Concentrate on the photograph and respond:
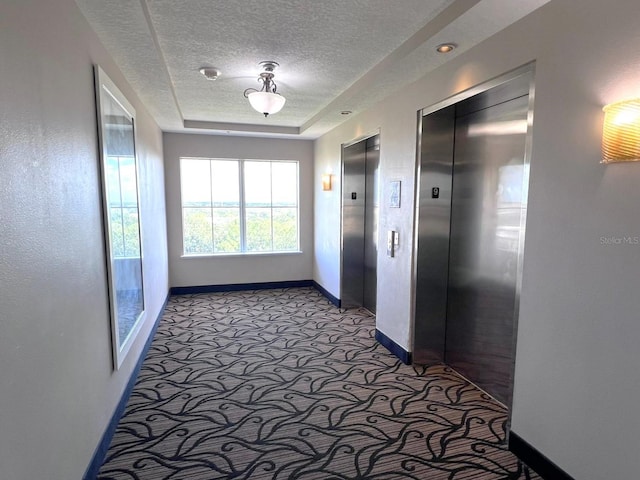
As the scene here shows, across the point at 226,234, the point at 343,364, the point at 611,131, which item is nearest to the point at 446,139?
the point at 611,131

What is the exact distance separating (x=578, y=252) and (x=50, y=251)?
102 inches

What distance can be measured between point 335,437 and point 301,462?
33cm

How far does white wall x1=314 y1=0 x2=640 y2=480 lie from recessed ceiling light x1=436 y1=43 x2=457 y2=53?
213mm

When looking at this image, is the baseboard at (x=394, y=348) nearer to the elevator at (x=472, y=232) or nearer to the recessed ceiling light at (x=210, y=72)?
the elevator at (x=472, y=232)

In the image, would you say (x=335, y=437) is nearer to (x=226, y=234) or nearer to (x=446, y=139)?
(x=446, y=139)

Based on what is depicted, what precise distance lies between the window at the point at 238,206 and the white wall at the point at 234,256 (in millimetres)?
123

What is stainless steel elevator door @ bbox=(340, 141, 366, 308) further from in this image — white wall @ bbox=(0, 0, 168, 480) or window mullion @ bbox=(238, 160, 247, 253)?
white wall @ bbox=(0, 0, 168, 480)

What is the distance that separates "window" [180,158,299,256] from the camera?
6.22 m

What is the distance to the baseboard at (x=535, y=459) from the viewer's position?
6.75 ft

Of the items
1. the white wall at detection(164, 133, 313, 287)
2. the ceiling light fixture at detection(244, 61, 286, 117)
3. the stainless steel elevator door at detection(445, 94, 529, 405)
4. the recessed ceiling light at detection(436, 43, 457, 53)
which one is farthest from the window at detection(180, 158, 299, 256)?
the recessed ceiling light at detection(436, 43, 457, 53)

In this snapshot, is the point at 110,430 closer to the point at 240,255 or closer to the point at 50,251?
the point at 50,251

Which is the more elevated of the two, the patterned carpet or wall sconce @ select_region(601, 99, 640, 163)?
wall sconce @ select_region(601, 99, 640, 163)

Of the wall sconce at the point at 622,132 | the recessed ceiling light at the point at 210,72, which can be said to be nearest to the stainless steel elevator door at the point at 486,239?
the wall sconce at the point at 622,132

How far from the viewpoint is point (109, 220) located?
247cm
